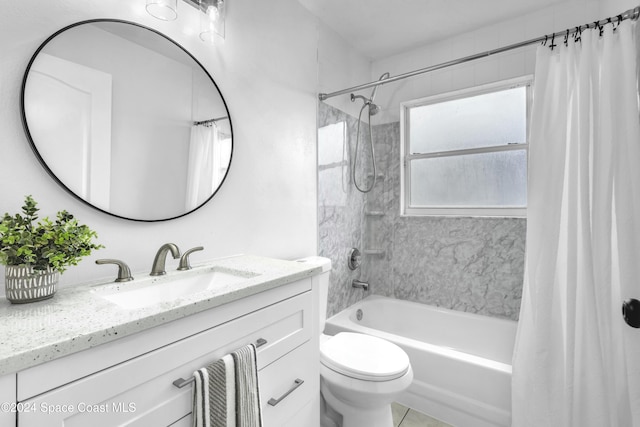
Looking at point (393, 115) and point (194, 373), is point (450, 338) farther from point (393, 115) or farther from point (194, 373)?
point (194, 373)

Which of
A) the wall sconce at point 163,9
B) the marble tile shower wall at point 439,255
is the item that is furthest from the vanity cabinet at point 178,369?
the marble tile shower wall at point 439,255

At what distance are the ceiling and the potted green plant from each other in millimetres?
1980

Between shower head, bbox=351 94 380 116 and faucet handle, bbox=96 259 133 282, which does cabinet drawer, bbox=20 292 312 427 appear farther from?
shower head, bbox=351 94 380 116

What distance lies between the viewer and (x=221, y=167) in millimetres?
1449

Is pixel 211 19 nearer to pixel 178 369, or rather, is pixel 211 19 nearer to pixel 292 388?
pixel 178 369

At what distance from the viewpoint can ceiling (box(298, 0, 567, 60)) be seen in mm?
2025

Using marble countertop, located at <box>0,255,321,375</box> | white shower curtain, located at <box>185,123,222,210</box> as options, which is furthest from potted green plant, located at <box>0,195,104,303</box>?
white shower curtain, located at <box>185,123,222,210</box>

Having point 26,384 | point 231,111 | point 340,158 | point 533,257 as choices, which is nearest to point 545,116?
point 533,257

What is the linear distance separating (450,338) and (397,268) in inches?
26.5

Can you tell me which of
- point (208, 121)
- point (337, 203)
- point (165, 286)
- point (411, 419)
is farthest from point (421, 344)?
point (208, 121)

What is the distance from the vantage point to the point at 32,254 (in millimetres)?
755

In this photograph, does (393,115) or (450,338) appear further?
(393,115)

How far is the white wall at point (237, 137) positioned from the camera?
2.95 ft

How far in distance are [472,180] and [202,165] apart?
2.06m
